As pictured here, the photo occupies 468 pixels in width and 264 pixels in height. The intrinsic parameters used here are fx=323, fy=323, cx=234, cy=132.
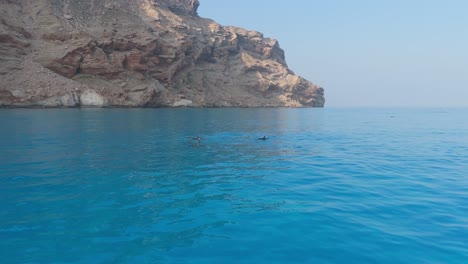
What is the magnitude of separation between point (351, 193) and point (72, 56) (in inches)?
3071

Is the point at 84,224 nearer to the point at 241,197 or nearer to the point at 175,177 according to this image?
the point at 241,197

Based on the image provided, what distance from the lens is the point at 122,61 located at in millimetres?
82750

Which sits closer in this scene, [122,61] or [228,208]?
[228,208]

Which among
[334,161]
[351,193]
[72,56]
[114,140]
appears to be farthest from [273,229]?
[72,56]

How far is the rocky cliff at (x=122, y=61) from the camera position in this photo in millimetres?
67312

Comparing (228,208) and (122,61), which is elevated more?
(122,61)

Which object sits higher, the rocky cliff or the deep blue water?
the rocky cliff

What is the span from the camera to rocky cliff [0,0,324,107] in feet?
221

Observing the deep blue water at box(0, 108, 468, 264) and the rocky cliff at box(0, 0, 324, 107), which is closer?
the deep blue water at box(0, 108, 468, 264)

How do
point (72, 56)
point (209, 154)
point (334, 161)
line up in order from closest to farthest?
point (334, 161) → point (209, 154) → point (72, 56)

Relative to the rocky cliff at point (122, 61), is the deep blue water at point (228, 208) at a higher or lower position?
lower

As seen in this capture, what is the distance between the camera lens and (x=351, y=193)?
11.4 metres

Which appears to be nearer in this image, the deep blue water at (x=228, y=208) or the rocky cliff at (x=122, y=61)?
the deep blue water at (x=228, y=208)

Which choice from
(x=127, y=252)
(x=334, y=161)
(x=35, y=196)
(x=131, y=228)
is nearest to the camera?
(x=127, y=252)
